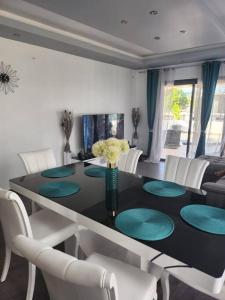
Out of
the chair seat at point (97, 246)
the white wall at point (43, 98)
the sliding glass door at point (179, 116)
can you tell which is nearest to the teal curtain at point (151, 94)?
the sliding glass door at point (179, 116)

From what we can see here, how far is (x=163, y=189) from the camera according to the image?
1.85m

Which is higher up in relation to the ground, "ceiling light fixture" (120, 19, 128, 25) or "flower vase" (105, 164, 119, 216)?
"ceiling light fixture" (120, 19, 128, 25)

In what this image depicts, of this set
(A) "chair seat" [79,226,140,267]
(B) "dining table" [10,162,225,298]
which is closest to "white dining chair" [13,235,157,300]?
(B) "dining table" [10,162,225,298]

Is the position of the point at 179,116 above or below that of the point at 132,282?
above

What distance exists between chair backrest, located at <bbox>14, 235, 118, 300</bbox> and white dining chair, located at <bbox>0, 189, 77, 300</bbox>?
0.56 m

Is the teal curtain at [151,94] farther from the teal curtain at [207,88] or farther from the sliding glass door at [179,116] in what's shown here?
the teal curtain at [207,88]

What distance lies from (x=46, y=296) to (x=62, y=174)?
1.06 m

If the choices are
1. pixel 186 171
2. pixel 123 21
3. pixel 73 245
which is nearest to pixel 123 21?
pixel 123 21

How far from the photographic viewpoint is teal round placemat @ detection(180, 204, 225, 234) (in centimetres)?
125

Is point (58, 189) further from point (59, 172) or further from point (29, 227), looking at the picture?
point (59, 172)

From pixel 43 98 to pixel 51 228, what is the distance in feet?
9.58

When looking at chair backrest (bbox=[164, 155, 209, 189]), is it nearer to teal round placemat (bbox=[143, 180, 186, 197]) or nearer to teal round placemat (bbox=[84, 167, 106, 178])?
teal round placemat (bbox=[143, 180, 186, 197])

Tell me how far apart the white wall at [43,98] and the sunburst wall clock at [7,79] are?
8 cm

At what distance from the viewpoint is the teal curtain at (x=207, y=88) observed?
4801 mm
